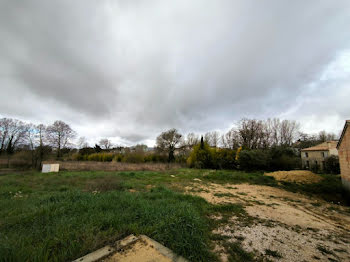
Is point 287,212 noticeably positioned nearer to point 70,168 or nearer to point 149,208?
point 149,208

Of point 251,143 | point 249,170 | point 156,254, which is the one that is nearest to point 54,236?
point 156,254

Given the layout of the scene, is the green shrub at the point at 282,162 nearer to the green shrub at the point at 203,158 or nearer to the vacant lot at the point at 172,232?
the green shrub at the point at 203,158

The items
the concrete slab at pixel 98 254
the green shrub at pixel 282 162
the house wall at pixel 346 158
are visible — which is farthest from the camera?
the green shrub at pixel 282 162

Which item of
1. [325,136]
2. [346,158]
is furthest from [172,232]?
[325,136]

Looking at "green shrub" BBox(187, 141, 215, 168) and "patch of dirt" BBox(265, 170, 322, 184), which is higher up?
"green shrub" BBox(187, 141, 215, 168)

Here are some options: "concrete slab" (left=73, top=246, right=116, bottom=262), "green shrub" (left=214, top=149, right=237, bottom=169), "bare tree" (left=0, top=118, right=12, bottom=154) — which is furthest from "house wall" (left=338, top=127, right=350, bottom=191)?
"bare tree" (left=0, top=118, right=12, bottom=154)

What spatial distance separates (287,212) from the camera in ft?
13.8

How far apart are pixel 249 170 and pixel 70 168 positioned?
763 inches

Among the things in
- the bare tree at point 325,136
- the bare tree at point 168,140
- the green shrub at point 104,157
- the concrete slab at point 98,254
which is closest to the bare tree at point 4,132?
the green shrub at point 104,157

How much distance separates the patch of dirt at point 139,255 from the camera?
1.72m

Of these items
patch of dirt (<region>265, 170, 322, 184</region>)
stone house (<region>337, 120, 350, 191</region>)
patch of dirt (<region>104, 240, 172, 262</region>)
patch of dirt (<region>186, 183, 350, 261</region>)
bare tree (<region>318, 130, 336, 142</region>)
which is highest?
bare tree (<region>318, 130, 336, 142</region>)

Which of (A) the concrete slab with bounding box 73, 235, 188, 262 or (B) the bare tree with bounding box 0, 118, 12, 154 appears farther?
(B) the bare tree with bounding box 0, 118, 12, 154

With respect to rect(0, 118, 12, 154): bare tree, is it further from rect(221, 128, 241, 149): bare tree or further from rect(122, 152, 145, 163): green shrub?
rect(221, 128, 241, 149): bare tree

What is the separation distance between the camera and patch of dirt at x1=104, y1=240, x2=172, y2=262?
1.72 metres
